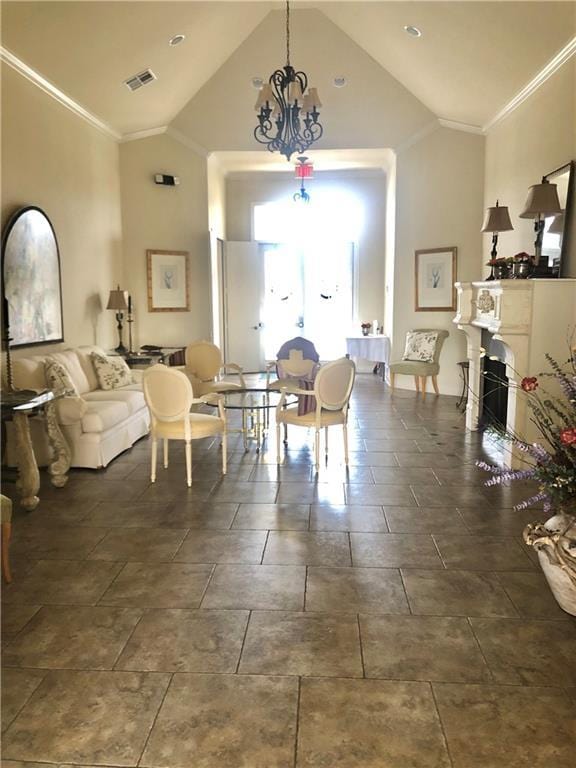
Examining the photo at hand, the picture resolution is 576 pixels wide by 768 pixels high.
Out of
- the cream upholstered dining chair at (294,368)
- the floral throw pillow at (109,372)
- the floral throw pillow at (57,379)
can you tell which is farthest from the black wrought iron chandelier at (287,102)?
the floral throw pillow at (109,372)

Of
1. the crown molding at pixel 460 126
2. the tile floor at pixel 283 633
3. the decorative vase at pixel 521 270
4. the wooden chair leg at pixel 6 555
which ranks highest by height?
the crown molding at pixel 460 126

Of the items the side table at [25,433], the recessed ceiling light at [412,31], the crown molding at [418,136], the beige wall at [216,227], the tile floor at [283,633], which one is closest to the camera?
the tile floor at [283,633]

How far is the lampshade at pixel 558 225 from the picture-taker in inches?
202

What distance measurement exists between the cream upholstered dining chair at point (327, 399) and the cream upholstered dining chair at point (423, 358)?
3274mm

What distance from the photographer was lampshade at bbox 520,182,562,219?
4.88 meters

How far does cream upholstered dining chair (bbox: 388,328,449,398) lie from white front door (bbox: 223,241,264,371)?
2.85 meters

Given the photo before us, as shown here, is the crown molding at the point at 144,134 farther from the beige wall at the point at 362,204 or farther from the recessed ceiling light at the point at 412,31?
the recessed ceiling light at the point at 412,31

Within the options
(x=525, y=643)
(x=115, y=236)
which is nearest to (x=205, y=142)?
(x=115, y=236)

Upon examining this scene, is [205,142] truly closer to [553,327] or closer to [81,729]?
[553,327]

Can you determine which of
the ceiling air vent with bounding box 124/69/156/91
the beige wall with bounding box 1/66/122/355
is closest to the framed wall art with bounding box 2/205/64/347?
the beige wall with bounding box 1/66/122/355

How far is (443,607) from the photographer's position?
279 centimetres

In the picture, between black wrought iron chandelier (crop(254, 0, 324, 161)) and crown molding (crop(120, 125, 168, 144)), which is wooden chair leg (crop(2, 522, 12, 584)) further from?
crown molding (crop(120, 125, 168, 144))

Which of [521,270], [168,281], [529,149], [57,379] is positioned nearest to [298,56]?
[529,149]

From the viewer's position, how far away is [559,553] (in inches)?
102
